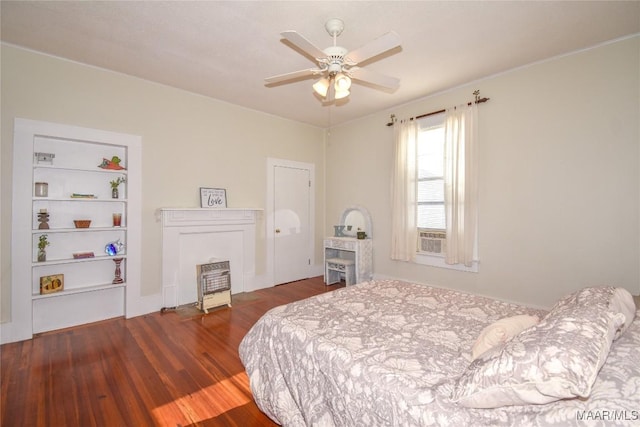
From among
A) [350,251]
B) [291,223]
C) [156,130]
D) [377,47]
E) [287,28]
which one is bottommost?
[350,251]

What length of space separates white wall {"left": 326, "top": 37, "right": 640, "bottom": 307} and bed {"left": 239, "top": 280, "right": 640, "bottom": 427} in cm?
149

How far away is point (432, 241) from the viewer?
388cm

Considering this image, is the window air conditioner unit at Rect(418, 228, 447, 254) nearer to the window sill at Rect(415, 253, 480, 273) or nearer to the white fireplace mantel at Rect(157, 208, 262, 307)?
the window sill at Rect(415, 253, 480, 273)

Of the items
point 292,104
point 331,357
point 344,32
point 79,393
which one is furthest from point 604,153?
point 79,393

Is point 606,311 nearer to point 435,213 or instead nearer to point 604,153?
point 604,153

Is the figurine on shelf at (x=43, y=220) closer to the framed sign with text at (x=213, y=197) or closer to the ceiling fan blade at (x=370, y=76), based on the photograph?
the framed sign with text at (x=213, y=197)

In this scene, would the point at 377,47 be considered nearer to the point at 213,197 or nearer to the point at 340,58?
the point at 340,58

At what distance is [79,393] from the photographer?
6.35 ft

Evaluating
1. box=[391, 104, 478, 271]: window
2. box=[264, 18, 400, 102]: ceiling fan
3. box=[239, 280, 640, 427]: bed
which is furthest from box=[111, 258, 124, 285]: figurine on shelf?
box=[391, 104, 478, 271]: window

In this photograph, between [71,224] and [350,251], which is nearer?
[71,224]

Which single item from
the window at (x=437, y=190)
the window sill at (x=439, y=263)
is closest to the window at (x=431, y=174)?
the window at (x=437, y=190)

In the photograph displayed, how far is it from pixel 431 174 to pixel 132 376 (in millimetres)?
3888

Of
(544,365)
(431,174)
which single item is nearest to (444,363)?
(544,365)

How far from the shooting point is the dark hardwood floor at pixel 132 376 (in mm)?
1734
